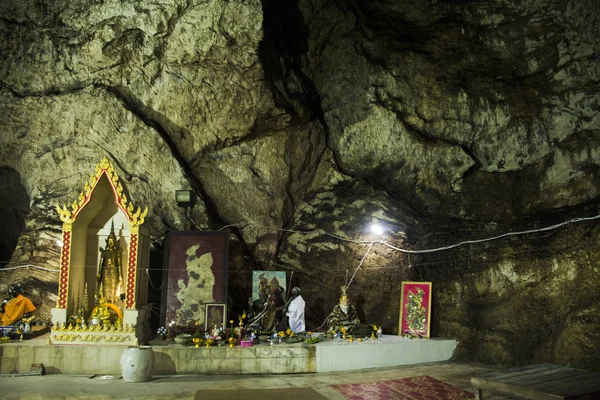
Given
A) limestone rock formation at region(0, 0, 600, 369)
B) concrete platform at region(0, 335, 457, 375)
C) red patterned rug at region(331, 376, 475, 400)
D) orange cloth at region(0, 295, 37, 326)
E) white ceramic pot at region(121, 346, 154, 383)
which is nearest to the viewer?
red patterned rug at region(331, 376, 475, 400)

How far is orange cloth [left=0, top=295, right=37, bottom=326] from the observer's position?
411 inches

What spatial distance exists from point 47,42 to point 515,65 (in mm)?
11626

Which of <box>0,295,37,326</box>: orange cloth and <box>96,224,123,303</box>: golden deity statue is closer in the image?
<box>0,295,37,326</box>: orange cloth

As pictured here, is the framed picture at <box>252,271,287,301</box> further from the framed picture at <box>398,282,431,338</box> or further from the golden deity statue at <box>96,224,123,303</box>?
the golden deity statue at <box>96,224,123,303</box>

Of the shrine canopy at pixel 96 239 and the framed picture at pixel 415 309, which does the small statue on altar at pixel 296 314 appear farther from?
the shrine canopy at pixel 96 239

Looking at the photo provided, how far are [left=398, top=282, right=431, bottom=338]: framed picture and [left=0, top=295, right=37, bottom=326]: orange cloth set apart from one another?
28.3ft

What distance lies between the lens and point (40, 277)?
12109 millimetres

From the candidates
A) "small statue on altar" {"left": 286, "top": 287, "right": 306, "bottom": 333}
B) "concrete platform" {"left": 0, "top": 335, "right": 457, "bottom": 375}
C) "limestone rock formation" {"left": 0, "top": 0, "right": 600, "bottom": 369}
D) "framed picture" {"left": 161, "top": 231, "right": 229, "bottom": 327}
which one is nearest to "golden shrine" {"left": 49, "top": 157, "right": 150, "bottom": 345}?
"concrete platform" {"left": 0, "top": 335, "right": 457, "bottom": 375}

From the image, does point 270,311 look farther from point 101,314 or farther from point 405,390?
point 405,390

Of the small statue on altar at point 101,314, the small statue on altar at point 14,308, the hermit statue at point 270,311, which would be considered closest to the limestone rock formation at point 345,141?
the small statue on altar at point 14,308

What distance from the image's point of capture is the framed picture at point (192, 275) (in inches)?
443

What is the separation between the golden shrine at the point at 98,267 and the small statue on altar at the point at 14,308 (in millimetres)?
1222

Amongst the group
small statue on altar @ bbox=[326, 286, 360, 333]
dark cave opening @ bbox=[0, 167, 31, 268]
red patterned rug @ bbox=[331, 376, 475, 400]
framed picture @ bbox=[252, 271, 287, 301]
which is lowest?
red patterned rug @ bbox=[331, 376, 475, 400]

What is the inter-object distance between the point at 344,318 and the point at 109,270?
558cm
